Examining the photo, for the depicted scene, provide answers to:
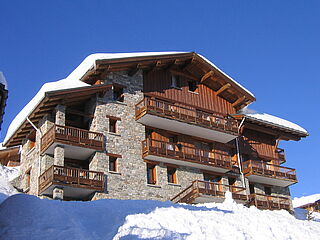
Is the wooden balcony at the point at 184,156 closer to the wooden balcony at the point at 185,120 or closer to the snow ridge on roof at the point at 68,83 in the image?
the wooden balcony at the point at 185,120

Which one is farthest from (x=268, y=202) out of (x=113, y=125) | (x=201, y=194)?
(x=113, y=125)

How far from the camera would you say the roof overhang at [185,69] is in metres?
28.4

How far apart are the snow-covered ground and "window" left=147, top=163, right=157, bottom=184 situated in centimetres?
917

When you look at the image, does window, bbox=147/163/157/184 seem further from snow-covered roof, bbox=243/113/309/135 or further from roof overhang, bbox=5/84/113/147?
snow-covered roof, bbox=243/113/309/135

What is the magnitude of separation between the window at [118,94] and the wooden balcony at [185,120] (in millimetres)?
1095

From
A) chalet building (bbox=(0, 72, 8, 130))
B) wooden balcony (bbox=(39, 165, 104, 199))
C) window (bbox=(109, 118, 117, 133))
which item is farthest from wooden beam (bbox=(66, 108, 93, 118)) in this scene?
chalet building (bbox=(0, 72, 8, 130))

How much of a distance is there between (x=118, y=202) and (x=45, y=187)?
7.49 m

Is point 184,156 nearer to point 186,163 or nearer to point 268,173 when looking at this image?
point 186,163

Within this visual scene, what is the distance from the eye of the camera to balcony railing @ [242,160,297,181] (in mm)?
33000

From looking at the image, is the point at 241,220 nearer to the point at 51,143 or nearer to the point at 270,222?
the point at 270,222

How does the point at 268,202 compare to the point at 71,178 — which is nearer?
the point at 71,178

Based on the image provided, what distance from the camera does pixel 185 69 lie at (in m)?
33.4

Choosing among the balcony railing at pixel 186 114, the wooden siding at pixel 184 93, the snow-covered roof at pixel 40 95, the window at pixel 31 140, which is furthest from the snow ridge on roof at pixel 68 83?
the balcony railing at pixel 186 114

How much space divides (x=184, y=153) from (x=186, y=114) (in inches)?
113
